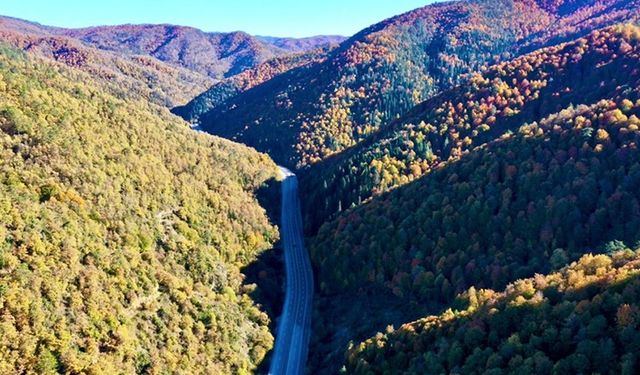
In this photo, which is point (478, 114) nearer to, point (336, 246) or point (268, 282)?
point (336, 246)

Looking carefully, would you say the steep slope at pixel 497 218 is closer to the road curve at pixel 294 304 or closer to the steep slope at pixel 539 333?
the road curve at pixel 294 304

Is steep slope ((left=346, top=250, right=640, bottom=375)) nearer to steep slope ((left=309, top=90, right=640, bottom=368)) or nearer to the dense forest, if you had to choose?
the dense forest

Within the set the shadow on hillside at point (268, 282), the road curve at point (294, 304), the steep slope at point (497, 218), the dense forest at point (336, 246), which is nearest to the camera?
the dense forest at point (336, 246)

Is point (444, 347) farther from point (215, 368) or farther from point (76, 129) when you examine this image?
point (76, 129)

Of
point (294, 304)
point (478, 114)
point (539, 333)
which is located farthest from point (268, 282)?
point (478, 114)

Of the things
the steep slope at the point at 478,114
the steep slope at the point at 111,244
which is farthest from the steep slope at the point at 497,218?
the steep slope at the point at 478,114

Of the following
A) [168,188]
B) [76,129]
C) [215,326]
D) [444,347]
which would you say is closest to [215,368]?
[215,326]
